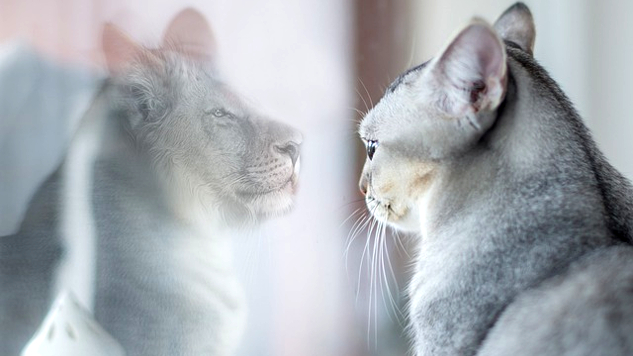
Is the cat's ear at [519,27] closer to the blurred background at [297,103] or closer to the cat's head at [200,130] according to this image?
the blurred background at [297,103]

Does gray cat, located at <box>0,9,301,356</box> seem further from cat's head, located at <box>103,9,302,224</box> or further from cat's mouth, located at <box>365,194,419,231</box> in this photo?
cat's mouth, located at <box>365,194,419,231</box>

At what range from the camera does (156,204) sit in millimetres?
1047

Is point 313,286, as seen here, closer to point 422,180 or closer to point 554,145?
point 422,180

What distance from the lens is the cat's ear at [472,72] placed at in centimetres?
82

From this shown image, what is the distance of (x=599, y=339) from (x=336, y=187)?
45 cm

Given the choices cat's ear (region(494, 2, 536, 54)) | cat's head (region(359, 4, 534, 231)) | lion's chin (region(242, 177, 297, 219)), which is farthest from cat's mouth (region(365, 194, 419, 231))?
cat's ear (region(494, 2, 536, 54))

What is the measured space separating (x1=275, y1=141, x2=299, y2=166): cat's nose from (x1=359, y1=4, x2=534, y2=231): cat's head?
0.31 ft

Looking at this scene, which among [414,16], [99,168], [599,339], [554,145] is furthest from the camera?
[414,16]

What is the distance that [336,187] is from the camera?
1100 mm

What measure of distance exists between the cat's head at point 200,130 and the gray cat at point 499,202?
0.16m

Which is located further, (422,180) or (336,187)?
(336,187)

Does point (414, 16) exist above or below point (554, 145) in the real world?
above

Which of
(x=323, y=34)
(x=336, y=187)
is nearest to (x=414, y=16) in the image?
(x=323, y=34)

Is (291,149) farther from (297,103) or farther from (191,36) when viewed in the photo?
(191,36)
